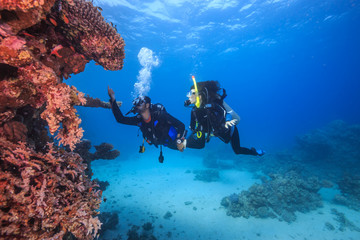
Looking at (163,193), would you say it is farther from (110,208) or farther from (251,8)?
(251,8)

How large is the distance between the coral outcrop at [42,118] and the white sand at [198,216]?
22.6ft

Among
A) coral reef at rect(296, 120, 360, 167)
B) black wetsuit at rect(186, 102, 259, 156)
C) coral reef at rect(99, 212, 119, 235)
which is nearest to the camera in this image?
black wetsuit at rect(186, 102, 259, 156)

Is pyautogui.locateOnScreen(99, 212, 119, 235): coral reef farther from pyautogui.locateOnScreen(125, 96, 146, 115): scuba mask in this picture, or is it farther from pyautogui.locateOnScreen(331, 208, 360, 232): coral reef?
pyautogui.locateOnScreen(331, 208, 360, 232): coral reef

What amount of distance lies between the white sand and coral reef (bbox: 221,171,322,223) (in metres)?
0.38

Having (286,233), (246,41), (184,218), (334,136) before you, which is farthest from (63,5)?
(246,41)

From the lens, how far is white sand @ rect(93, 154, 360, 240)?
8312 mm

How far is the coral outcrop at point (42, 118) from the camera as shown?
1.79 metres

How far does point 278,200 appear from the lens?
35.7 ft

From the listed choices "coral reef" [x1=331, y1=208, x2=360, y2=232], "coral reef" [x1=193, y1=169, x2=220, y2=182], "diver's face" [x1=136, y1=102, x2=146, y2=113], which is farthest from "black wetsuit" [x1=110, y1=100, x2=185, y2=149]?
"coral reef" [x1=193, y1=169, x2=220, y2=182]

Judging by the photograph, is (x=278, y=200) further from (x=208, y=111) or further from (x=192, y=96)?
(x=192, y=96)

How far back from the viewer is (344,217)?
31.2 feet

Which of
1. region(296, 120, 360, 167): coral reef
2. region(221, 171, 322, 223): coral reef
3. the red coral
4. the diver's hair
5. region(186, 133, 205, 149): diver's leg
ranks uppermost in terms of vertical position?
region(296, 120, 360, 167): coral reef

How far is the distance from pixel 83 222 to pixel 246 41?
40545 millimetres

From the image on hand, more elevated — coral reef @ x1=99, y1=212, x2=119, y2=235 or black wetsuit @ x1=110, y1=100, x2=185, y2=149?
black wetsuit @ x1=110, y1=100, x2=185, y2=149
